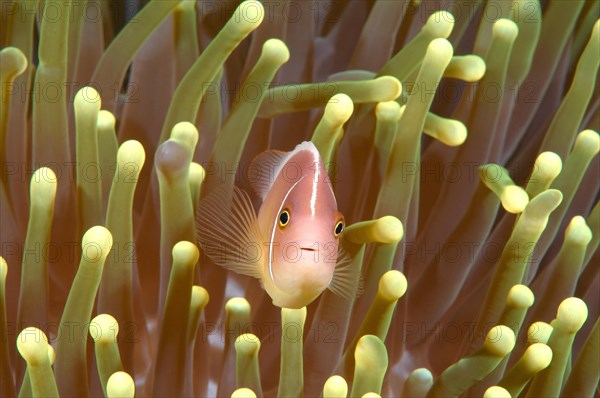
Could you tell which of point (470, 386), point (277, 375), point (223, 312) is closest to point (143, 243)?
point (223, 312)

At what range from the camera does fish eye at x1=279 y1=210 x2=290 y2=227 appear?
2.19ft

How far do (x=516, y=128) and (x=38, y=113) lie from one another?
2.47ft

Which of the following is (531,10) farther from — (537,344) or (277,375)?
(277,375)

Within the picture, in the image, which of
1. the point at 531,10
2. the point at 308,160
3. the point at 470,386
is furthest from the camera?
the point at 531,10

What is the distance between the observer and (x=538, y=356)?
0.81m

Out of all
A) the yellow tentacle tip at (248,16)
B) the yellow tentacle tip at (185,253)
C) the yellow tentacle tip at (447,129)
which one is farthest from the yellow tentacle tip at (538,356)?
the yellow tentacle tip at (248,16)

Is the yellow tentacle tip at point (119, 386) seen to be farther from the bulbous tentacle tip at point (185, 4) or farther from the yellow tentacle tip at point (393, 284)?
the bulbous tentacle tip at point (185, 4)

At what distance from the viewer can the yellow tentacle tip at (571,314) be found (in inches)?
32.3

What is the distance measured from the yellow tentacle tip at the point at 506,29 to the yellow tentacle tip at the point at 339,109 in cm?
31

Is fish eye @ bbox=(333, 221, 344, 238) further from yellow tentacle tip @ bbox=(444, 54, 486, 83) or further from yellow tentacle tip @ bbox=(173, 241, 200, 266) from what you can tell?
yellow tentacle tip @ bbox=(444, 54, 486, 83)

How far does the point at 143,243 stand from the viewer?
3.21 ft

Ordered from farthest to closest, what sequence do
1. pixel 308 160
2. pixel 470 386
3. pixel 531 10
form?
pixel 531 10 → pixel 470 386 → pixel 308 160

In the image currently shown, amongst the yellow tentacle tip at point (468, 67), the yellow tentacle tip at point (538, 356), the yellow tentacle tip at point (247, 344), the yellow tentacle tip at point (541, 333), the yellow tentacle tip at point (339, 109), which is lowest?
the yellow tentacle tip at point (538, 356)

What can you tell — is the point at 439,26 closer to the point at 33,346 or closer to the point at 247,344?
the point at 247,344
